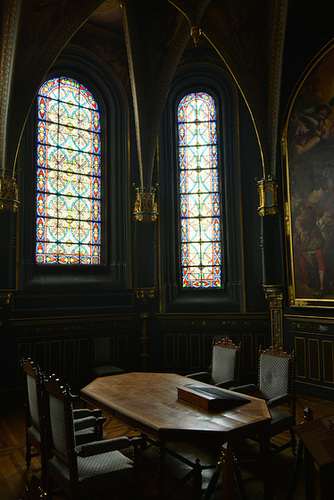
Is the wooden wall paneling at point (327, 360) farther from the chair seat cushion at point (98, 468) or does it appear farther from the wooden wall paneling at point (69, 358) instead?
the chair seat cushion at point (98, 468)

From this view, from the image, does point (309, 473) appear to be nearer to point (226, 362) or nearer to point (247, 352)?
point (226, 362)

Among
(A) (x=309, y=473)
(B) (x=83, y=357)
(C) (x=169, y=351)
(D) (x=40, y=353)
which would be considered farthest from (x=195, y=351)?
(A) (x=309, y=473)

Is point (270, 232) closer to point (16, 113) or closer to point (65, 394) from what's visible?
point (16, 113)

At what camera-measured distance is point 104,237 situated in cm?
891

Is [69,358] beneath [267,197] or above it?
beneath

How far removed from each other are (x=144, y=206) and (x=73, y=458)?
20.4 ft

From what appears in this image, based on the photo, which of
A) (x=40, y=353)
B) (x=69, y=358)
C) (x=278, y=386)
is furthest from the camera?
(x=69, y=358)

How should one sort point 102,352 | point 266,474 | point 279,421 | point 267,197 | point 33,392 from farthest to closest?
point 267,197 → point 102,352 → point 279,421 → point 33,392 → point 266,474

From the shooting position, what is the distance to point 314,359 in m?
7.47

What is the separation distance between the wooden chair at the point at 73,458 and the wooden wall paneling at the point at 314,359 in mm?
5007

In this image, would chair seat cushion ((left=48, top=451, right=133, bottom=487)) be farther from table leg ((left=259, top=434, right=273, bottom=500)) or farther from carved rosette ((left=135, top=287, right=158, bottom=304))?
carved rosette ((left=135, top=287, right=158, bottom=304))

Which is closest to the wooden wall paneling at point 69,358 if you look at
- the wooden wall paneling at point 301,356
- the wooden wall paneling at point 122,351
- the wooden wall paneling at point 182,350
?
the wooden wall paneling at point 122,351

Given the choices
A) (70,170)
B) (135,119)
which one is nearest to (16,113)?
(70,170)

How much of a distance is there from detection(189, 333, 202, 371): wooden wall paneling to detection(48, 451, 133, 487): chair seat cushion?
5.32 m
